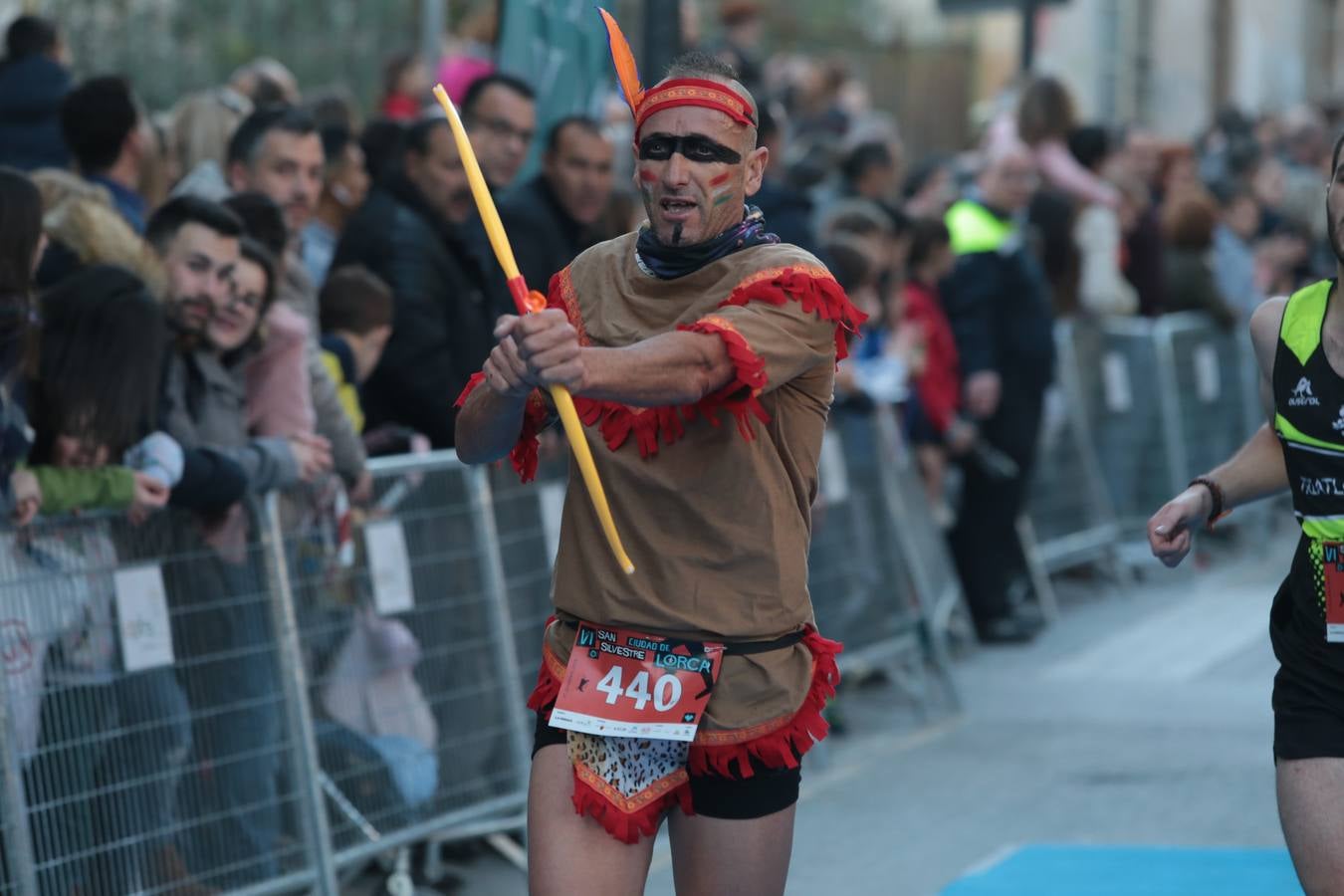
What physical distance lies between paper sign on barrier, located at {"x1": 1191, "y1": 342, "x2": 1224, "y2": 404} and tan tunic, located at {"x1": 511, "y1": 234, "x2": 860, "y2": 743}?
922 cm

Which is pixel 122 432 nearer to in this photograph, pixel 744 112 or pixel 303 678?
pixel 303 678

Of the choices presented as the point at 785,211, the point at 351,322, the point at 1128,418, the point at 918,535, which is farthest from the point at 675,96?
the point at 1128,418

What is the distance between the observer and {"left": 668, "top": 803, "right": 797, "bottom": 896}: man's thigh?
148 inches

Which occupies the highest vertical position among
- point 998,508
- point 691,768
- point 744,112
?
point 744,112

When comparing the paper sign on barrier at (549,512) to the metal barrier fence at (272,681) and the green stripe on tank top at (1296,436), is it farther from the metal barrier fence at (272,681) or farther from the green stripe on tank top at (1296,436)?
the green stripe on tank top at (1296,436)

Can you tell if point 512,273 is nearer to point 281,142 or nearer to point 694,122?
Result: point 694,122

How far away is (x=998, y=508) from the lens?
10.4 metres

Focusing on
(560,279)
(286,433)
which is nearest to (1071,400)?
(286,433)

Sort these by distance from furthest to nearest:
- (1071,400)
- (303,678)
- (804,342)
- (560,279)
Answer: (1071,400), (303,678), (560,279), (804,342)

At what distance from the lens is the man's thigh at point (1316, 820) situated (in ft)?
12.8

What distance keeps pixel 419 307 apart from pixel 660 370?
11.4 feet

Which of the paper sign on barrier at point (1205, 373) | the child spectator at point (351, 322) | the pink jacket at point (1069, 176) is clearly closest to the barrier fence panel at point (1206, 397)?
the paper sign on barrier at point (1205, 373)

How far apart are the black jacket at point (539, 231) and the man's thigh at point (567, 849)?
3.30 meters

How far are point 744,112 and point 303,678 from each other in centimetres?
255
